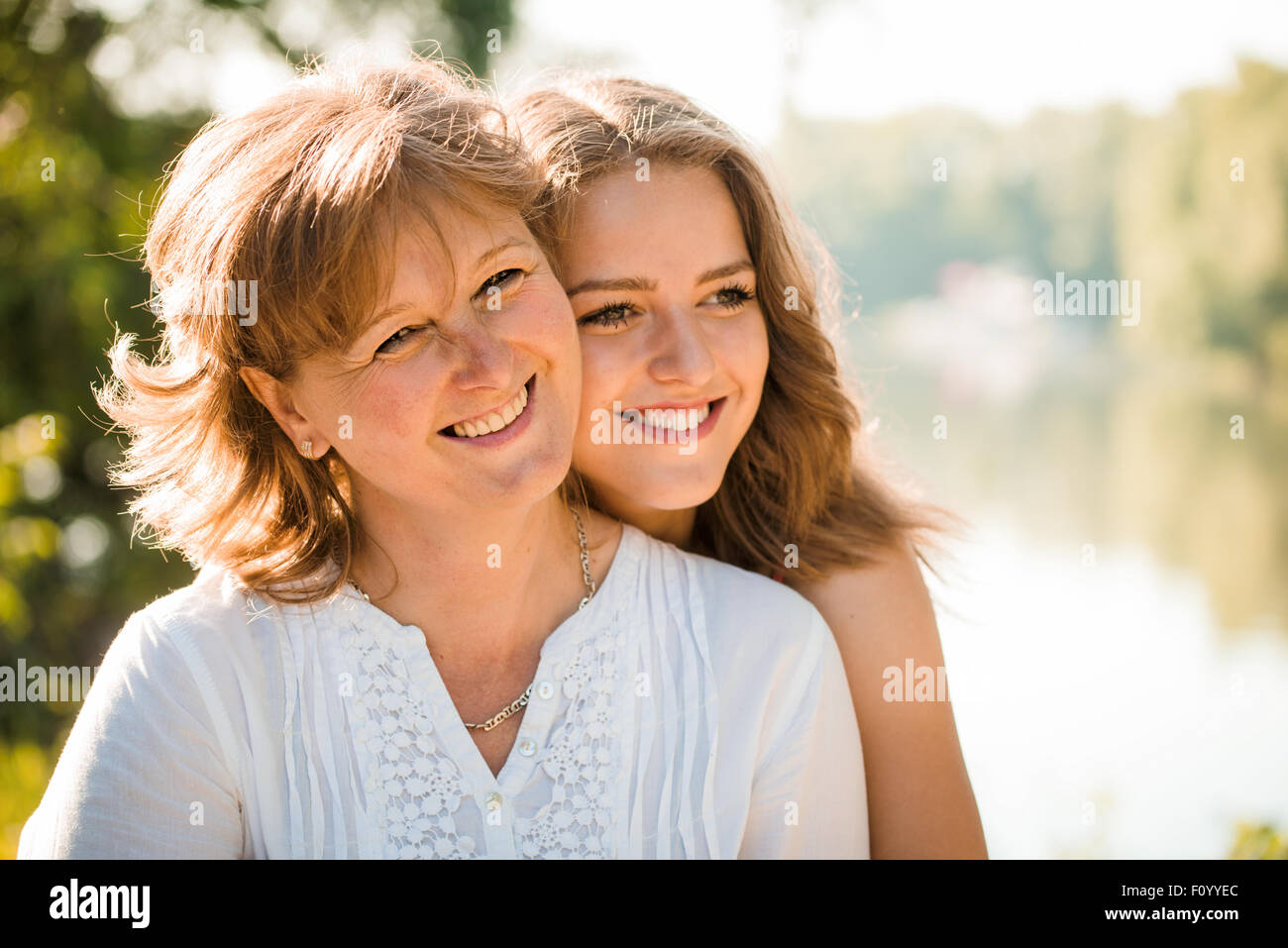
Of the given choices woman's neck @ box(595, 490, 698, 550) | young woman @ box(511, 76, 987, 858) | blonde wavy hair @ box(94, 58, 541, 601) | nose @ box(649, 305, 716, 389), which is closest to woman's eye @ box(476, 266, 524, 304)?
blonde wavy hair @ box(94, 58, 541, 601)

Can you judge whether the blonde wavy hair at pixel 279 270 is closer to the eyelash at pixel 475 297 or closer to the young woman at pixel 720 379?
the eyelash at pixel 475 297

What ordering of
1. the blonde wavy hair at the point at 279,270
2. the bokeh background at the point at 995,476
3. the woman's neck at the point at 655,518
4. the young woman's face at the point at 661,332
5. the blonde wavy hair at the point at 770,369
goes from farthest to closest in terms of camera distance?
the bokeh background at the point at 995,476, the woman's neck at the point at 655,518, the blonde wavy hair at the point at 770,369, the young woman's face at the point at 661,332, the blonde wavy hair at the point at 279,270

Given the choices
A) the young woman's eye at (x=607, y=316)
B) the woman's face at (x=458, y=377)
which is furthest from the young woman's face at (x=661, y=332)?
the woman's face at (x=458, y=377)

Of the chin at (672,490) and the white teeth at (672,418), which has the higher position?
the white teeth at (672,418)

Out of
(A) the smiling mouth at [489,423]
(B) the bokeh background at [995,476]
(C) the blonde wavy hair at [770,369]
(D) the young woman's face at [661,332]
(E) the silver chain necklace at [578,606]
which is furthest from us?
(B) the bokeh background at [995,476]

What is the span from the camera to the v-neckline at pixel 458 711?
6.99 ft

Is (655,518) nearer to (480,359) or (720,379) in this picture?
(720,379)

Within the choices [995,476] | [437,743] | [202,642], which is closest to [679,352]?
[437,743]

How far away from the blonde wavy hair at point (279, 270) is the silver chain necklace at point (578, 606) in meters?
0.22

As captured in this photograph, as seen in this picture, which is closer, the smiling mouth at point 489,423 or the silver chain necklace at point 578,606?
the smiling mouth at point 489,423

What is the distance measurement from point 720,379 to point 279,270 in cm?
102

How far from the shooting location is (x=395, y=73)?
224cm
